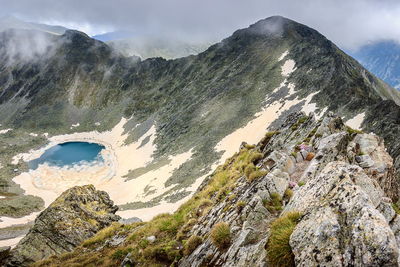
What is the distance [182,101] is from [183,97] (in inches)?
134

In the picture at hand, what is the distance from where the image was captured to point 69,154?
121m

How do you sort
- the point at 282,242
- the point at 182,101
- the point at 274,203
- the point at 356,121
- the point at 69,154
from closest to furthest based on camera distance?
the point at 282,242, the point at 274,203, the point at 356,121, the point at 69,154, the point at 182,101

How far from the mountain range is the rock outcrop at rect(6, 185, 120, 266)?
11112mm

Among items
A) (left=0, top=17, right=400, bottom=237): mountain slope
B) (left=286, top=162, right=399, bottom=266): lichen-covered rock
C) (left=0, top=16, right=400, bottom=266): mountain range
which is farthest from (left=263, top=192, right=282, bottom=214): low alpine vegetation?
(left=0, top=17, right=400, bottom=237): mountain slope

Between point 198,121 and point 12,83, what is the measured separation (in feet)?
481

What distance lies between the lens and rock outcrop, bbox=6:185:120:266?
24.3 meters

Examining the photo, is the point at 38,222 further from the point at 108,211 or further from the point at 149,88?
the point at 149,88

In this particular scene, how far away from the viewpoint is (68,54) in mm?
184500

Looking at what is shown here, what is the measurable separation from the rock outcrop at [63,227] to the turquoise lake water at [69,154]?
275ft

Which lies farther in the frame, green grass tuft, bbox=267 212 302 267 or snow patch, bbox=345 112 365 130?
snow patch, bbox=345 112 365 130

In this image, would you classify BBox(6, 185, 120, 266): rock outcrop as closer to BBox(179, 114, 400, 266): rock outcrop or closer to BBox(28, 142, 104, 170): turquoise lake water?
BBox(179, 114, 400, 266): rock outcrop

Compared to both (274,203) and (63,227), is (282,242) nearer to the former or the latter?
(274,203)

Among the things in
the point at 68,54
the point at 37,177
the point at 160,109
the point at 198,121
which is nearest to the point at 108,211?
the point at 198,121

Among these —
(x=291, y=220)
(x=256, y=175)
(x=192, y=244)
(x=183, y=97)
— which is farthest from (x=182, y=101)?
(x=291, y=220)
